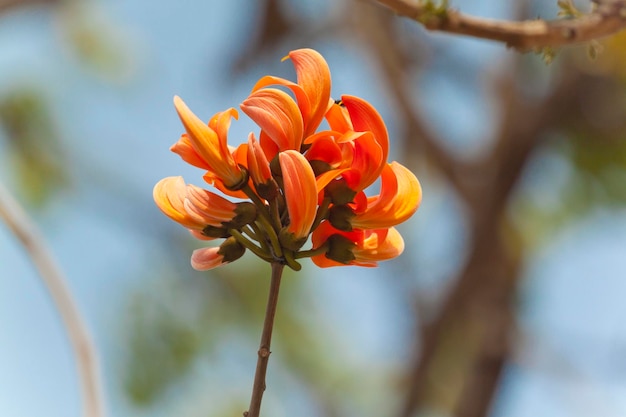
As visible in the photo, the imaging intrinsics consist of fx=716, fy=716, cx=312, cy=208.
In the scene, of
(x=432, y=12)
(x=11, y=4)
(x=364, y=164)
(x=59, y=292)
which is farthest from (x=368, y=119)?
(x=11, y=4)

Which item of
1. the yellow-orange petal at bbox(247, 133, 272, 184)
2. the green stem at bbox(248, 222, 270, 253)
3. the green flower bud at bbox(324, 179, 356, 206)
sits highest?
the yellow-orange petal at bbox(247, 133, 272, 184)

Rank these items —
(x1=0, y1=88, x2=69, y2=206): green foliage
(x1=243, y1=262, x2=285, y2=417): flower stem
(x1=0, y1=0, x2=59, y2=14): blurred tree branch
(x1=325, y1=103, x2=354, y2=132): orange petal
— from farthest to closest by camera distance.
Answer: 1. (x1=0, y1=88, x2=69, y2=206): green foliage
2. (x1=0, y1=0, x2=59, y2=14): blurred tree branch
3. (x1=325, y1=103, x2=354, y2=132): orange petal
4. (x1=243, y1=262, x2=285, y2=417): flower stem

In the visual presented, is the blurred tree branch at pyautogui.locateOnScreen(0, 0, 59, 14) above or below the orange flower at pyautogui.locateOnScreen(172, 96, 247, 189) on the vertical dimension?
above

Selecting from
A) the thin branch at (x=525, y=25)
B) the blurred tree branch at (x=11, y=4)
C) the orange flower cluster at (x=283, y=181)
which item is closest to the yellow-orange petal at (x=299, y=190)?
the orange flower cluster at (x=283, y=181)

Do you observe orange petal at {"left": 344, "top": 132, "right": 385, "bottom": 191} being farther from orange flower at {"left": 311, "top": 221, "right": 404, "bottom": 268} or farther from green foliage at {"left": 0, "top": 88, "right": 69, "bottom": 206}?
Answer: green foliage at {"left": 0, "top": 88, "right": 69, "bottom": 206}

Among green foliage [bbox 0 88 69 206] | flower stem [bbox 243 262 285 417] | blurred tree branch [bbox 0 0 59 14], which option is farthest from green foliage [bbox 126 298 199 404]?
flower stem [bbox 243 262 285 417]

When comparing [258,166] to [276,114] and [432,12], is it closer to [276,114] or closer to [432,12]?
[276,114]
